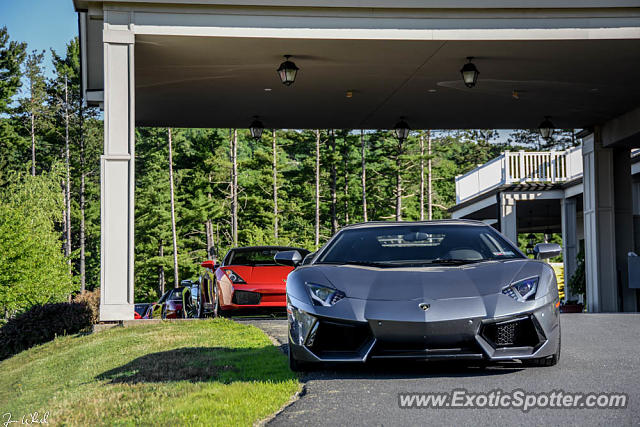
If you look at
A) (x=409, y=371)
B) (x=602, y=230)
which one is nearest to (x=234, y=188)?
(x=602, y=230)

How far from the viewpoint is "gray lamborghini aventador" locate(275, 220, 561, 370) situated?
537 centimetres

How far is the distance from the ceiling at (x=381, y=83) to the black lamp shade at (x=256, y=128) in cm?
26

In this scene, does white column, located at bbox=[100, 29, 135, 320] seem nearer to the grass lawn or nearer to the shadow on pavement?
the grass lawn

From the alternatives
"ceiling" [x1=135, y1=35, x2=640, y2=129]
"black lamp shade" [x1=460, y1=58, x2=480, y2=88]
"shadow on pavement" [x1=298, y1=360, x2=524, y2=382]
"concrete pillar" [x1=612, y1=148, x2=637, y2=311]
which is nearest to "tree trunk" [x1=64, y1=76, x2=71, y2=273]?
"ceiling" [x1=135, y1=35, x2=640, y2=129]

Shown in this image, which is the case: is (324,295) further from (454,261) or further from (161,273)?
(161,273)

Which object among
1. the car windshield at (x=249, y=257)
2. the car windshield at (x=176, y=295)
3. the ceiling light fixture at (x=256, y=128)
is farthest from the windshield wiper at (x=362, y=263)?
the car windshield at (x=176, y=295)

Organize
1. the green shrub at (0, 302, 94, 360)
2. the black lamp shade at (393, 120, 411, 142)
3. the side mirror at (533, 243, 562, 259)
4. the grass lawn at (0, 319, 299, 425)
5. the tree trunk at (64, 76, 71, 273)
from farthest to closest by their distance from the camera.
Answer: the tree trunk at (64, 76, 71, 273), the black lamp shade at (393, 120, 411, 142), the green shrub at (0, 302, 94, 360), the side mirror at (533, 243, 562, 259), the grass lawn at (0, 319, 299, 425)

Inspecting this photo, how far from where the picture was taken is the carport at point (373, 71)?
1180 cm

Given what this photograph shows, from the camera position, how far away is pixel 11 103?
63.3 meters

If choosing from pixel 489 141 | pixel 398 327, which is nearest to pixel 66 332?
pixel 398 327

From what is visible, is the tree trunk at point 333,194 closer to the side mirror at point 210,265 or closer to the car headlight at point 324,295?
the side mirror at point 210,265

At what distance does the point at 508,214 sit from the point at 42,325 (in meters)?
17.0

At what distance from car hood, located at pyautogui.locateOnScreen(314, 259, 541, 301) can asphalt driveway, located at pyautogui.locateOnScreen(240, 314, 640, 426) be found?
59 centimetres

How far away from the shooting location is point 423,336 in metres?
5.34
